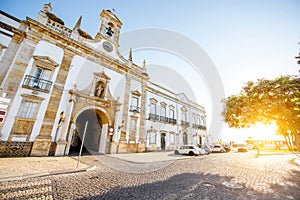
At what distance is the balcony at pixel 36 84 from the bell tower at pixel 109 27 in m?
7.97

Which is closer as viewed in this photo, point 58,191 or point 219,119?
point 58,191

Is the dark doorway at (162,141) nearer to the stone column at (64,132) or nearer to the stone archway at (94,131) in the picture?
the stone archway at (94,131)

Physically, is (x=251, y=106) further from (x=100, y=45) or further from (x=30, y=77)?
(x=30, y=77)

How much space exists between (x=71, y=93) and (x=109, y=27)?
10624 mm

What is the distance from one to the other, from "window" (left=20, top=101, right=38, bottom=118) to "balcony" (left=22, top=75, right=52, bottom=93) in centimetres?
118

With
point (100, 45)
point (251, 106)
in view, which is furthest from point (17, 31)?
point (251, 106)

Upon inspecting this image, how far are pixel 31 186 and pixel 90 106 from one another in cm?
855

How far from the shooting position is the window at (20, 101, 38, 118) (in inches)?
345

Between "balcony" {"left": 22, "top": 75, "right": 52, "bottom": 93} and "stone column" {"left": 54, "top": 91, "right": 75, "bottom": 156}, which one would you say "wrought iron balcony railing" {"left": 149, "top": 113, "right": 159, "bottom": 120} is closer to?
"stone column" {"left": 54, "top": 91, "right": 75, "bottom": 156}

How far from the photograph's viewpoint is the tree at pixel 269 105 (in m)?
7.73

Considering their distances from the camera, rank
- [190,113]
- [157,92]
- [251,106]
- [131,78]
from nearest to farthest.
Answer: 1. [251,106]
2. [131,78]
3. [157,92]
4. [190,113]

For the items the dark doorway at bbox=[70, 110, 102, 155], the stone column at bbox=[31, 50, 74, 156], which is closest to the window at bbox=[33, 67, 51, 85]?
the stone column at bbox=[31, 50, 74, 156]

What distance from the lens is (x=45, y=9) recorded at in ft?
37.3

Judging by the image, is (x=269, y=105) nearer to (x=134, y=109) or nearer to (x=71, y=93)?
(x=134, y=109)
